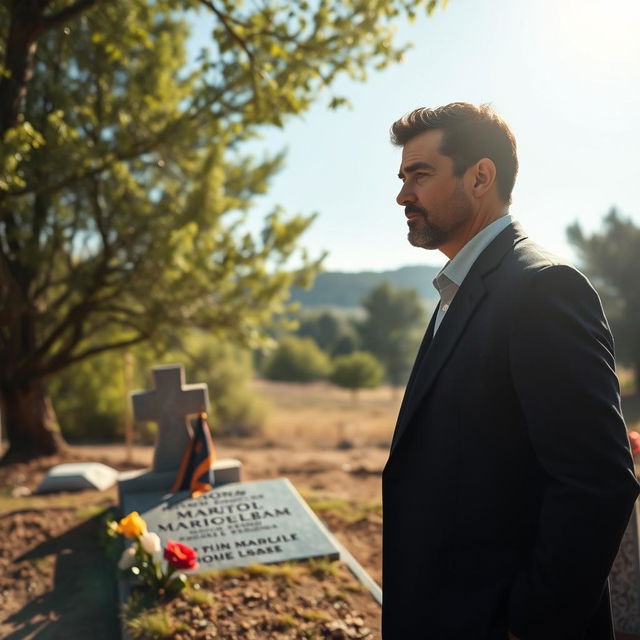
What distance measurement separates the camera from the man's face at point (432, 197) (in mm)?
1957

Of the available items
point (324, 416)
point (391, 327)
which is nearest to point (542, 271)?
point (324, 416)

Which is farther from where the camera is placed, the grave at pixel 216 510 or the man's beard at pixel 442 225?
the grave at pixel 216 510

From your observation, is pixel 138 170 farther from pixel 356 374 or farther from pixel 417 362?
pixel 356 374

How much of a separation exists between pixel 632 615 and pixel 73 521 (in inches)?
203

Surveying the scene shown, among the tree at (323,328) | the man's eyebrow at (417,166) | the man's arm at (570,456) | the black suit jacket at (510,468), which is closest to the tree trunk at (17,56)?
the man's eyebrow at (417,166)

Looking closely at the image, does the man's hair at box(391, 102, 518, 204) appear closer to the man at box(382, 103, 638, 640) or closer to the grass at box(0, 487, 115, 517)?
the man at box(382, 103, 638, 640)

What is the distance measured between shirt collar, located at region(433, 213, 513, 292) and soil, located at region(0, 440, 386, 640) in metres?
2.80

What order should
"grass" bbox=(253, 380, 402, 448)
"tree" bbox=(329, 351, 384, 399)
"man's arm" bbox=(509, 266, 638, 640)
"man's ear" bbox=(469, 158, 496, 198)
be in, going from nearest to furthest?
"man's arm" bbox=(509, 266, 638, 640) < "man's ear" bbox=(469, 158, 496, 198) < "grass" bbox=(253, 380, 402, 448) < "tree" bbox=(329, 351, 384, 399)

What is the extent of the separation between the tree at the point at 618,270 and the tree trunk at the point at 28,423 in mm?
28281

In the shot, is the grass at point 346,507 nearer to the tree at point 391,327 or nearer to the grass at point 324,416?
the grass at point 324,416

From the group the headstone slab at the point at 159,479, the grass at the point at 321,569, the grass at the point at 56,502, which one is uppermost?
the headstone slab at the point at 159,479

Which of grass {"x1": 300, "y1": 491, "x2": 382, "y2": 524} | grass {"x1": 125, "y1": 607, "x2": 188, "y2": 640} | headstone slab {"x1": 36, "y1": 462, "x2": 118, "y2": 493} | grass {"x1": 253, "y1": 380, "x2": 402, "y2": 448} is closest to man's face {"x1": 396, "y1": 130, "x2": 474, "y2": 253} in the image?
grass {"x1": 125, "y1": 607, "x2": 188, "y2": 640}

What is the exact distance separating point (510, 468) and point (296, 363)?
56834mm

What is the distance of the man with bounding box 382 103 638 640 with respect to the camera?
148 cm
